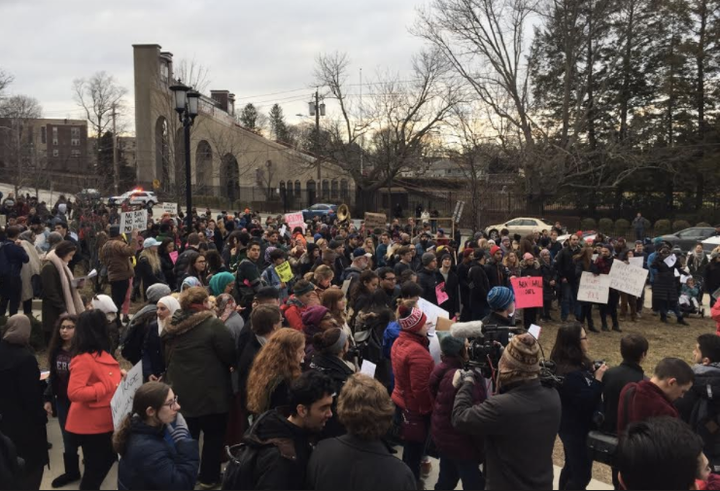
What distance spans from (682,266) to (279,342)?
12710 mm

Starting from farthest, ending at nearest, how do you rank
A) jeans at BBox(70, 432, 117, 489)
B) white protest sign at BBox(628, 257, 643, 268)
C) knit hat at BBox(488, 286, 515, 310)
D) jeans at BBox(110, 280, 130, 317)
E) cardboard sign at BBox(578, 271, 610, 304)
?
white protest sign at BBox(628, 257, 643, 268) < cardboard sign at BBox(578, 271, 610, 304) < jeans at BBox(110, 280, 130, 317) < knit hat at BBox(488, 286, 515, 310) < jeans at BBox(70, 432, 117, 489)

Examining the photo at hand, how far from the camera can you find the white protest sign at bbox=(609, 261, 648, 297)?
11539 millimetres

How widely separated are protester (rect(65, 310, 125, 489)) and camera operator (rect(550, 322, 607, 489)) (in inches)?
139

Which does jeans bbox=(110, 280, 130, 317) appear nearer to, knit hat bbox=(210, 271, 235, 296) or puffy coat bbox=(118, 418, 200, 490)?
knit hat bbox=(210, 271, 235, 296)

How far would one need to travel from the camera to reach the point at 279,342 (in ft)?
13.1

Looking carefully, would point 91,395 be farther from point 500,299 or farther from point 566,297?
point 566,297

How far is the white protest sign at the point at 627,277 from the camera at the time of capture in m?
11.5

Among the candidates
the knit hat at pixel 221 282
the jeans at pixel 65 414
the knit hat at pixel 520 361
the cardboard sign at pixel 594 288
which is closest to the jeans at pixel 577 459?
the knit hat at pixel 520 361

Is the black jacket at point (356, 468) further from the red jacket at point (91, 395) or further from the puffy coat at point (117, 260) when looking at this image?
the puffy coat at point (117, 260)

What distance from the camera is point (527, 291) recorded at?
10.2 m

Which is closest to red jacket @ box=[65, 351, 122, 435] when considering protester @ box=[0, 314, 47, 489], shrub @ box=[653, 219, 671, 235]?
protester @ box=[0, 314, 47, 489]

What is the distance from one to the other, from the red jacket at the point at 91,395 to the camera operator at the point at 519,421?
2756 millimetres

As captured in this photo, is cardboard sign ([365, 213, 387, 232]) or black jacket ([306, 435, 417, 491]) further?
cardboard sign ([365, 213, 387, 232])

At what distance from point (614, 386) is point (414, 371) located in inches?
58.3
